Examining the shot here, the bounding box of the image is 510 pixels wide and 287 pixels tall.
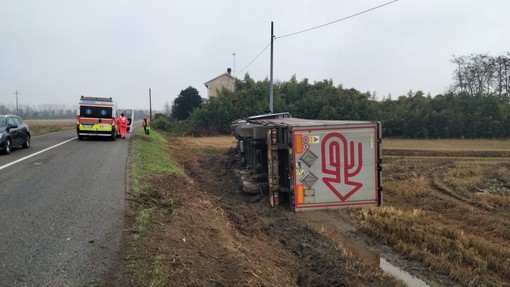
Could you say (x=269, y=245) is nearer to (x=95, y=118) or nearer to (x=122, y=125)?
(x=95, y=118)

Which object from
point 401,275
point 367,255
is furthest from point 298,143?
point 401,275

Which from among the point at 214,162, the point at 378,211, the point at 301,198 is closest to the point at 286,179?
the point at 301,198

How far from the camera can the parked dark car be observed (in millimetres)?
13773

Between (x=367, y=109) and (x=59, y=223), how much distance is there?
41087mm

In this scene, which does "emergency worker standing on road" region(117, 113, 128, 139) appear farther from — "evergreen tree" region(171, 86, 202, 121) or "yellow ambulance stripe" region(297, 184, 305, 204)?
"evergreen tree" region(171, 86, 202, 121)

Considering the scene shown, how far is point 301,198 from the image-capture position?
8945 millimetres

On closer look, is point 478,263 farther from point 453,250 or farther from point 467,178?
point 467,178

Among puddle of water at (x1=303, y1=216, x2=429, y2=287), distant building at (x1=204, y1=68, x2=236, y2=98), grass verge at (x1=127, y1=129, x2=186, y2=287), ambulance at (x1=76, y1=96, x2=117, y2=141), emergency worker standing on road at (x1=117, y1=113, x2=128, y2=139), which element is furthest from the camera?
distant building at (x1=204, y1=68, x2=236, y2=98)

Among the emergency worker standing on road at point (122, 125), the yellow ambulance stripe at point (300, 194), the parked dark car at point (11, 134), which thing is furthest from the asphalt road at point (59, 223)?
the emergency worker standing on road at point (122, 125)

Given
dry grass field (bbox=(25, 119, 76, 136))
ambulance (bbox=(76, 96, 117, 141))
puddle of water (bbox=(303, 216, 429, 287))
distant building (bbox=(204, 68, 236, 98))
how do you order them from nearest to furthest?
puddle of water (bbox=(303, 216, 429, 287))
ambulance (bbox=(76, 96, 117, 141))
dry grass field (bbox=(25, 119, 76, 136))
distant building (bbox=(204, 68, 236, 98))

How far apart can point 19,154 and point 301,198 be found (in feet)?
34.6

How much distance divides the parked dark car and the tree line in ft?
94.4

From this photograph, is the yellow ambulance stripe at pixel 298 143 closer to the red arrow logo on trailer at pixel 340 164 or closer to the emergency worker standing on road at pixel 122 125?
the red arrow logo on trailer at pixel 340 164

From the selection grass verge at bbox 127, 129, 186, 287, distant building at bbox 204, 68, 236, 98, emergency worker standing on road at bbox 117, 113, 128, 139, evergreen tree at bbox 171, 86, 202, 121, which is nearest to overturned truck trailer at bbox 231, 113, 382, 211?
grass verge at bbox 127, 129, 186, 287
